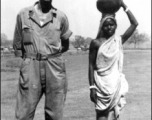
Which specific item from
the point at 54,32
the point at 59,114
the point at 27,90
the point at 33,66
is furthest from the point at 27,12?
the point at 59,114

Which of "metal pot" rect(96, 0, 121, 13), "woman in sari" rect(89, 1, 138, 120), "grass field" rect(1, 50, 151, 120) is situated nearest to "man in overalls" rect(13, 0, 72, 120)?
"woman in sari" rect(89, 1, 138, 120)

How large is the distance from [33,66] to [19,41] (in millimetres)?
440

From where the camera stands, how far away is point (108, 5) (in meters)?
4.86

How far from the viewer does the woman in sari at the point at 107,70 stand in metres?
4.77

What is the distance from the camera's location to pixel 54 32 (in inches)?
182

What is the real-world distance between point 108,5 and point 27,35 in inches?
49.6

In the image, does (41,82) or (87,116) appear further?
(87,116)

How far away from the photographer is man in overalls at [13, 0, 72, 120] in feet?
15.1

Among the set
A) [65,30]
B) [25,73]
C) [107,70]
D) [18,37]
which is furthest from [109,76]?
[18,37]

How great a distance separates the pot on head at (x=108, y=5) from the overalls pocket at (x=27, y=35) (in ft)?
3.68

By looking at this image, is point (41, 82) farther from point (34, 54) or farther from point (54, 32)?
point (54, 32)

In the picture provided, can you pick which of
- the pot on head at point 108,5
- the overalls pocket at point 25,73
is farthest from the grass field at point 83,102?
the pot on head at point 108,5

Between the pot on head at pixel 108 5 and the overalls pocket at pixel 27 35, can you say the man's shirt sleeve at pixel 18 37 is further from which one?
the pot on head at pixel 108 5

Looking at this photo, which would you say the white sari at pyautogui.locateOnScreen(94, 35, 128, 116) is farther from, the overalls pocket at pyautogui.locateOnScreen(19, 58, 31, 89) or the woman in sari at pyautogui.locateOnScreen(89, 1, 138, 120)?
the overalls pocket at pyautogui.locateOnScreen(19, 58, 31, 89)
